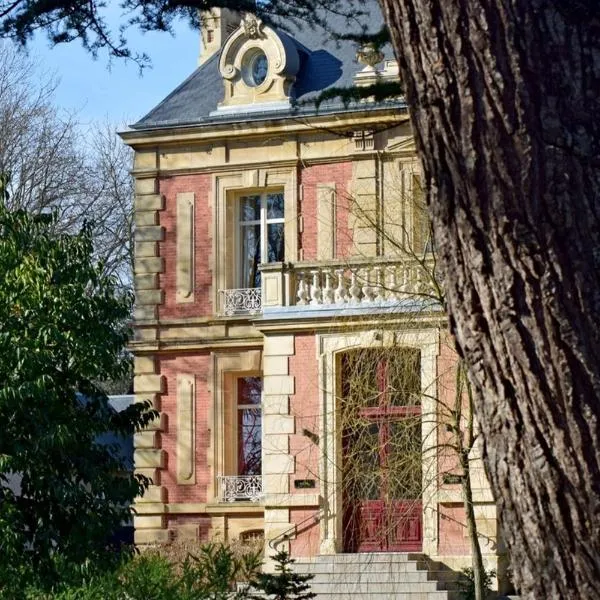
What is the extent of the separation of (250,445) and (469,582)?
6.19 meters

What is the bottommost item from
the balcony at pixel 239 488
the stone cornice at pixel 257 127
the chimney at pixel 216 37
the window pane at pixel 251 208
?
the balcony at pixel 239 488

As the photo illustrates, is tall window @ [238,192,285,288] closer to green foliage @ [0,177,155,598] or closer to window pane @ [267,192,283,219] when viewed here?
window pane @ [267,192,283,219]

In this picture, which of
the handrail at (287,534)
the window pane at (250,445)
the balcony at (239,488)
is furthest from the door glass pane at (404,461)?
the window pane at (250,445)

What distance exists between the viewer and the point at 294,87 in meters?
27.9

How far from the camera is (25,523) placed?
55.5 ft

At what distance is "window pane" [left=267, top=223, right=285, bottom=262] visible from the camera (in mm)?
27625

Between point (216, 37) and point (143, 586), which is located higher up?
point (216, 37)

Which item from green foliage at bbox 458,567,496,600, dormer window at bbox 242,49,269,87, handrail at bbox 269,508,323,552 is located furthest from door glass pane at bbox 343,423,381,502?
dormer window at bbox 242,49,269,87

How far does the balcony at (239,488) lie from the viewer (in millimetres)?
26406

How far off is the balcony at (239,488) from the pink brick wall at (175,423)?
1.19 feet

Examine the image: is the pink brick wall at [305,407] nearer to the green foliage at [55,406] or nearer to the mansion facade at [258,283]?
the mansion facade at [258,283]

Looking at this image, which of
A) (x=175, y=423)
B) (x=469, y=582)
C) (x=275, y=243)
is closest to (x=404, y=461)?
(x=469, y=582)

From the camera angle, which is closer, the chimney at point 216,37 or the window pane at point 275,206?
the window pane at point 275,206

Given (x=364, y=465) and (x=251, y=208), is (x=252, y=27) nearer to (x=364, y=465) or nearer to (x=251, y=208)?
(x=251, y=208)
